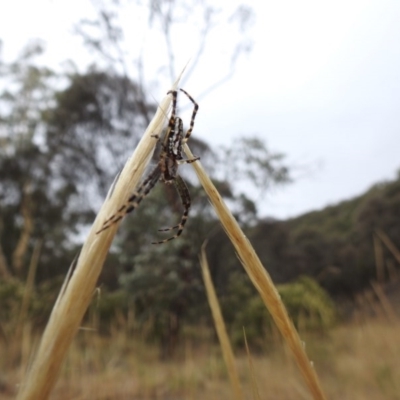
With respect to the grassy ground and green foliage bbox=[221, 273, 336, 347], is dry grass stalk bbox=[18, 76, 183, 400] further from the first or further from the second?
green foliage bbox=[221, 273, 336, 347]

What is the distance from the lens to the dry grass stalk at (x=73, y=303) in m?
0.17

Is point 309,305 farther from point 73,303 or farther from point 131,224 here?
point 73,303

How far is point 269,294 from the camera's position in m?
0.23

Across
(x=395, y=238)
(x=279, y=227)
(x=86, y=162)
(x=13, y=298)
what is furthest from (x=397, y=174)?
(x=13, y=298)

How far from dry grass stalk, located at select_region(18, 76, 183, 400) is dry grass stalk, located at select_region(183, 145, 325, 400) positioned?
0.17 feet

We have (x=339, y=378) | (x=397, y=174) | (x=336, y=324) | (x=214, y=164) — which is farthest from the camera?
(x=397, y=174)

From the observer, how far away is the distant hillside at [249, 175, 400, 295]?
739cm

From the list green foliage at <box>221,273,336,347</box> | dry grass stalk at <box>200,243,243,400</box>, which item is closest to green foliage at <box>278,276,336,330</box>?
green foliage at <box>221,273,336,347</box>

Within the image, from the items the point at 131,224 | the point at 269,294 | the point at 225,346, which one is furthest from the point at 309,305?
the point at 269,294

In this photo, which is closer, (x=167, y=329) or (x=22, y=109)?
(x=167, y=329)

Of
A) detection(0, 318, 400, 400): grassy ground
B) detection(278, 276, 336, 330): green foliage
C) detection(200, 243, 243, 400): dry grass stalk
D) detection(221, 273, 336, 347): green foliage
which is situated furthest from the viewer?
detection(221, 273, 336, 347): green foliage

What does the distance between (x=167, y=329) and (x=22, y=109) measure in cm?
679

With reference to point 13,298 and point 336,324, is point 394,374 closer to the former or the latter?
point 336,324

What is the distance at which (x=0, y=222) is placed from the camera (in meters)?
9.12
